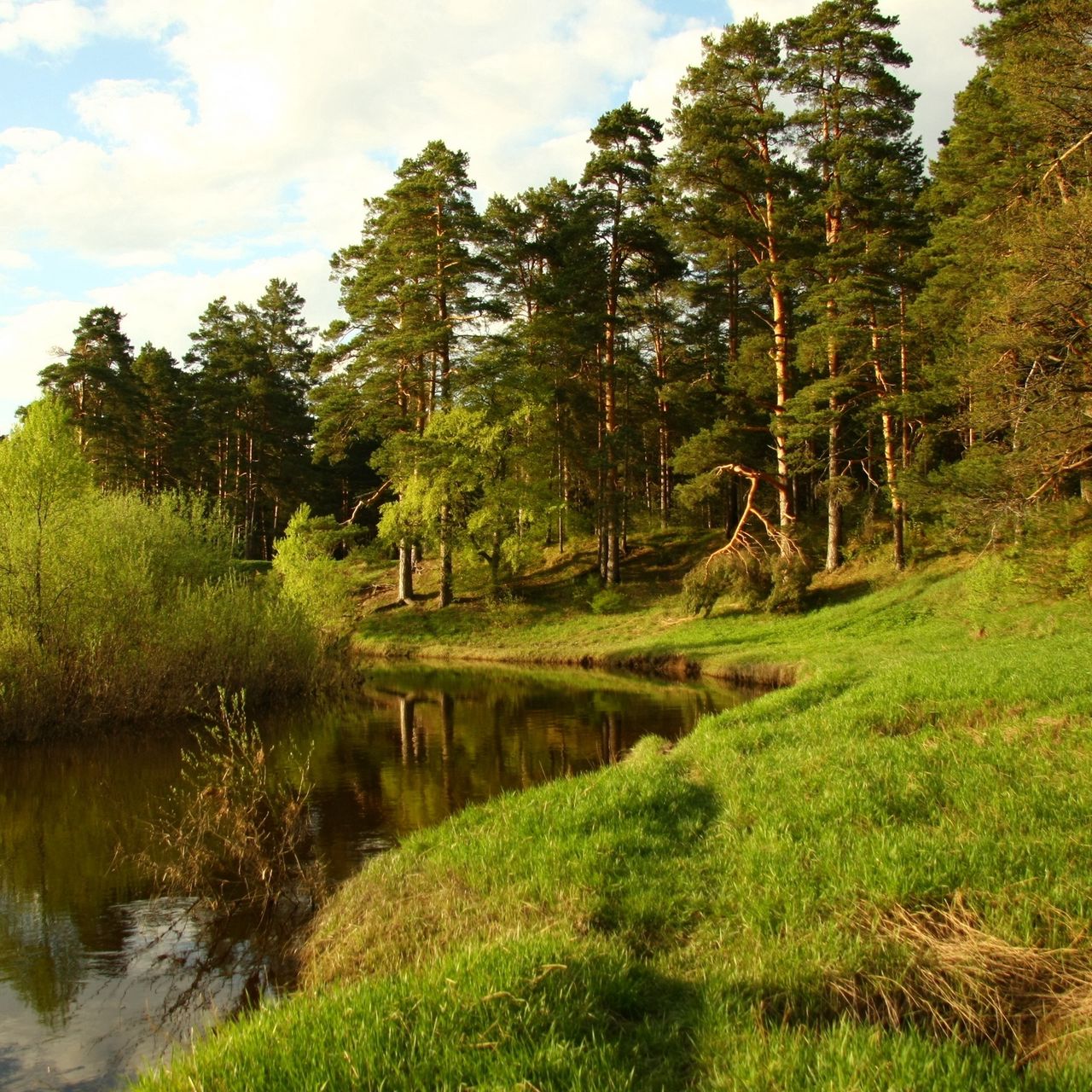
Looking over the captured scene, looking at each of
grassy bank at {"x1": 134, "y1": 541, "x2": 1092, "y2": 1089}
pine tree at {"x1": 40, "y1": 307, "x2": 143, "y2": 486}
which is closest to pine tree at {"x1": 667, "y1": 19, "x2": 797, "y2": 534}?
grassy bank at {"x1": 134, "y1": 541, "x2": 1092, "y2": 1089}

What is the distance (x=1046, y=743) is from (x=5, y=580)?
62.8ft

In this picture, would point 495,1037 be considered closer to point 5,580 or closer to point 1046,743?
point 1046,743

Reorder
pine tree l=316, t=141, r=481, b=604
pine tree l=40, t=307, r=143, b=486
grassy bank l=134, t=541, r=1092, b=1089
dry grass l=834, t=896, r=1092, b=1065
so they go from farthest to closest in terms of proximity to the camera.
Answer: pine tree l=40, t=307, r=143, b=486 → pine tree l=316, t=141, r=481, b=604 → dry grass l=834, t=896, r=1092, b=1065 → grassy bank l=134, t=541, r=1092, b=1089

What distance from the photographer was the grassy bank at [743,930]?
4.18 metres

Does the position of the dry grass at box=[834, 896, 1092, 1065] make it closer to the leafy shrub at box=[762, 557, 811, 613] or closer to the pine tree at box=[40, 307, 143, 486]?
the leafy shrub at box=[762, 557, 811, 613]

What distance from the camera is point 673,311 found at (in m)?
45.7

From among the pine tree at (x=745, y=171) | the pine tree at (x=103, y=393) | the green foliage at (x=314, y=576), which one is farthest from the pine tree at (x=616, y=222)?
the pine tree at (x=103, y=393)

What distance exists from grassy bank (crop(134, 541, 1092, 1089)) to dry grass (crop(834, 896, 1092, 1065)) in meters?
0.02

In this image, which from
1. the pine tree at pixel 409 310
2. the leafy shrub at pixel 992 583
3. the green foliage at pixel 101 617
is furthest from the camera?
the pine tree at pixel 409 310

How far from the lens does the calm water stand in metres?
7.11

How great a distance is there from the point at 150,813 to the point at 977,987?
1142 centimetres

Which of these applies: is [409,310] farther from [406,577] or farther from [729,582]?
[729,582]

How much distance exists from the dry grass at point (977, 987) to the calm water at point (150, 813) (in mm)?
4540

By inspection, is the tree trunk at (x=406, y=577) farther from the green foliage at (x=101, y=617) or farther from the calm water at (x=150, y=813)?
the green foliage at (x=101, y=617)
